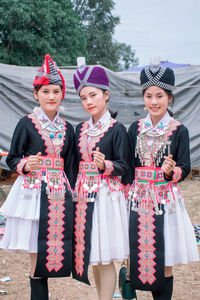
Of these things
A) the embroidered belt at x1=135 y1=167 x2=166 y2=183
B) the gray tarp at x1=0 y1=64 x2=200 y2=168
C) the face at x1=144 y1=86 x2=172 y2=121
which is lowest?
the embroidered belt at x1=135 y1=167 x2=166 y2=183

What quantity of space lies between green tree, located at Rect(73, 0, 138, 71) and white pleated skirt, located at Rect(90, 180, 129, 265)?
17.7 m

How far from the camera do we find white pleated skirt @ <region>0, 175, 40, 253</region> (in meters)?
2.13

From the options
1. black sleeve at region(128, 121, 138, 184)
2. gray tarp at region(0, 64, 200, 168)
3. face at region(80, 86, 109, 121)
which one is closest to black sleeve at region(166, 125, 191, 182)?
black sleeve at region(128, 121, 138, 184)

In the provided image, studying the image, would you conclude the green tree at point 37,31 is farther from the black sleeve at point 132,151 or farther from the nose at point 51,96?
the black sleeve at point 132,151

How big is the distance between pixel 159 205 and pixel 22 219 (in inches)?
34.6

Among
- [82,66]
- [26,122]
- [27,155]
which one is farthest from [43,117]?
[82,66]

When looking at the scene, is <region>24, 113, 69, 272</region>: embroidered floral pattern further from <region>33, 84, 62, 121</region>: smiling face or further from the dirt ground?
the dirt ground

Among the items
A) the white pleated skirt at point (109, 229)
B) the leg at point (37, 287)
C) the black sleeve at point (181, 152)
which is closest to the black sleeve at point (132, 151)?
the white pleated skirt at point (109, 229)

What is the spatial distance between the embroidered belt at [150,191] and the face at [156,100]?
373 mm

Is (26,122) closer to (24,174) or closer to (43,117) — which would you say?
(43,117)

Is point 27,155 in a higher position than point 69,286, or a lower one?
higher

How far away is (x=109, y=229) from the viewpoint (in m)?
2.16

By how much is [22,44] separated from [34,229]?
40.7 feet

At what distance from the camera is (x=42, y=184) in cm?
220
